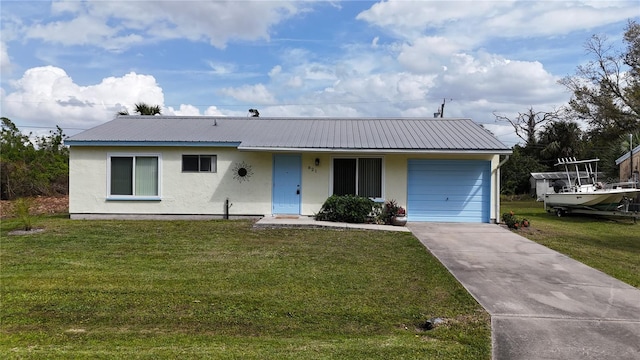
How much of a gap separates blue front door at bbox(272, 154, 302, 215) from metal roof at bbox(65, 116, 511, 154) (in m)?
0.64

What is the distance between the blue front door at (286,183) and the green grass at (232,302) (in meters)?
3.90

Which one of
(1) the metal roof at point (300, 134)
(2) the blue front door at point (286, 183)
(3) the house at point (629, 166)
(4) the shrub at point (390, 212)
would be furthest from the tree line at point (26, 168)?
→ (3) the house at point (629, 166)

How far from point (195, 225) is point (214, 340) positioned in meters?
8.12

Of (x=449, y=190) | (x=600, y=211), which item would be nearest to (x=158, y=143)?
(x=449, y=190)

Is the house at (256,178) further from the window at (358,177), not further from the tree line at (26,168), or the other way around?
the tree line at (26,168)

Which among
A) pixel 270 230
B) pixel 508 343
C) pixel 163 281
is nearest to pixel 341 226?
pixel 270 230

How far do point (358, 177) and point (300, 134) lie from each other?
2.63 meters

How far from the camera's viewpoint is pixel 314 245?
8844 mm

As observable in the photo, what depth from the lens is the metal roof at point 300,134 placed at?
40.5 ft

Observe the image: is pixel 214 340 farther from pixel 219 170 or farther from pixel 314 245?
pixel 219 170

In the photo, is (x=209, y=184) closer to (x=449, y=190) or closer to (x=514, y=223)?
(x=449, y=190)

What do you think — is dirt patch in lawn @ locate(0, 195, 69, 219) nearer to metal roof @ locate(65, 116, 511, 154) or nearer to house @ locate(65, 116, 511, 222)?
house @ locate(65, 116, 511, 222)

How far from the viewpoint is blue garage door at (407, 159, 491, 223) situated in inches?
503

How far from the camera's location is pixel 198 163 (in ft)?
42.5
